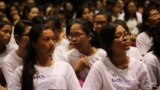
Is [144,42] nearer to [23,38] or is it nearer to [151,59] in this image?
[151,59]

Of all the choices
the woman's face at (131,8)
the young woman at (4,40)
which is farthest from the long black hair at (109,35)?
the woman's face at (131,8)

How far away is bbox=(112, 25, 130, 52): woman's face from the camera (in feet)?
8.36

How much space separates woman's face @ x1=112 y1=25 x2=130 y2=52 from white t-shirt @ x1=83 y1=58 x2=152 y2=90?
0.11 m

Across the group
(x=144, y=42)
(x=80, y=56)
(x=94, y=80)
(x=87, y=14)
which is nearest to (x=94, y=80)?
(x=94, y=80)

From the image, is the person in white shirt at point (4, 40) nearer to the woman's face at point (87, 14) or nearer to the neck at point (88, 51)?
the neck at point (88, 51)

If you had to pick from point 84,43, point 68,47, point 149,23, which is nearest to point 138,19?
point 149,23

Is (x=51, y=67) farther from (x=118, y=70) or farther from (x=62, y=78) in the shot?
Result: (x=118, y=70)

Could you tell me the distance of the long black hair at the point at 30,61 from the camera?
2480mm

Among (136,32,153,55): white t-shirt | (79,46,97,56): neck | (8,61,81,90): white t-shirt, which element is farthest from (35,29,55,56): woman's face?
(136,32,153,55): white t-shirt

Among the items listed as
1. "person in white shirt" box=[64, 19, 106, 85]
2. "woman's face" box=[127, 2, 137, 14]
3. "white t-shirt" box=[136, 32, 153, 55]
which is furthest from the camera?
"woman's face" box=[127, 2, 137, 14]

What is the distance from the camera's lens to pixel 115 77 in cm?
256

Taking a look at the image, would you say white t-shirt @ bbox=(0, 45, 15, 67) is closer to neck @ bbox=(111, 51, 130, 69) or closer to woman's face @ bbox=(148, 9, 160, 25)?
neck @ bbox=(111, 51, 130, 69)

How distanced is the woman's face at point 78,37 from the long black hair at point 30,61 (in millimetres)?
506

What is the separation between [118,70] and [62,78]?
372 millimetres
